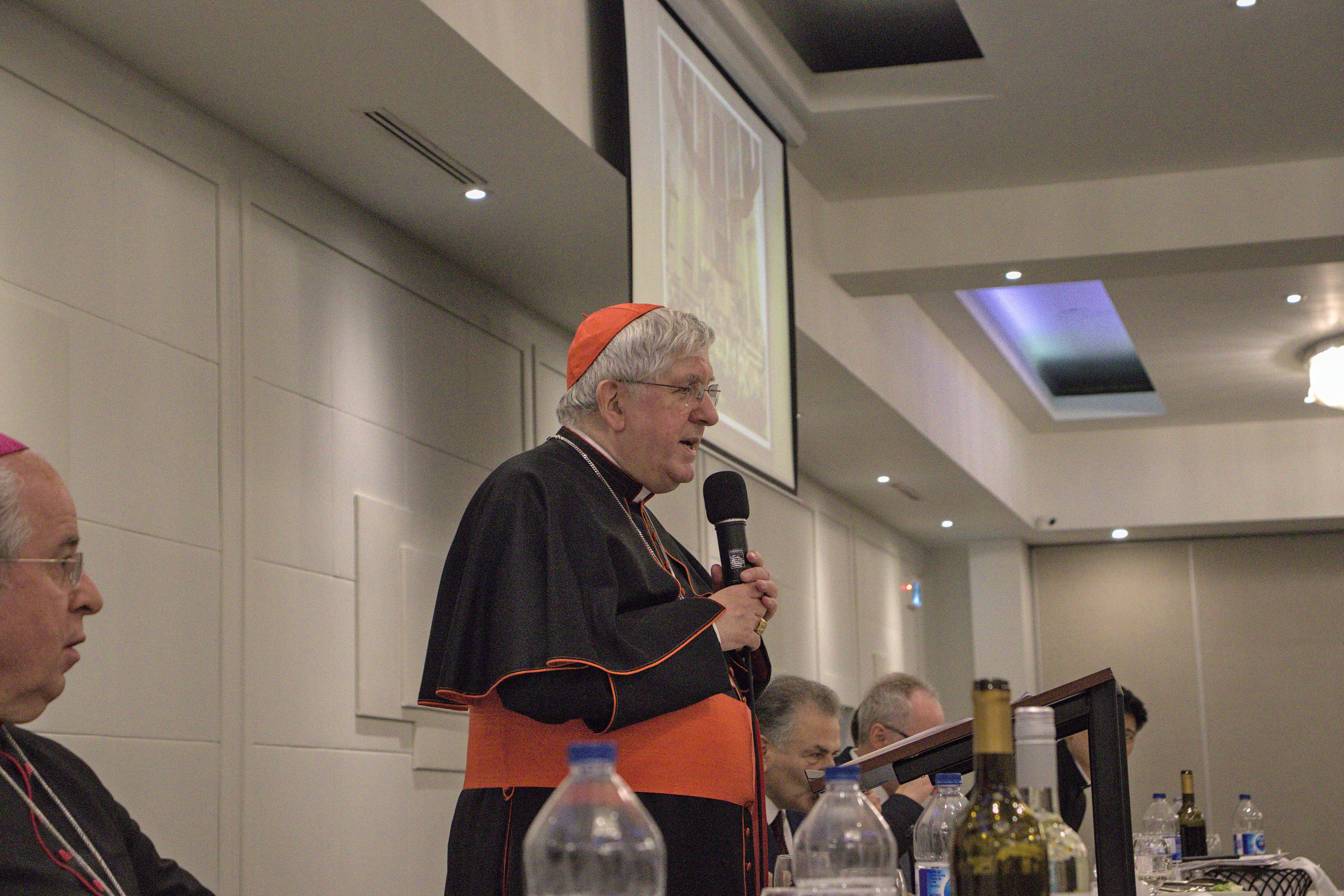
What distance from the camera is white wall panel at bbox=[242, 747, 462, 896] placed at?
3.60 m

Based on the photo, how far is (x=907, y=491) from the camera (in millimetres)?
8812

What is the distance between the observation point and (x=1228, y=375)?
29.0 feet

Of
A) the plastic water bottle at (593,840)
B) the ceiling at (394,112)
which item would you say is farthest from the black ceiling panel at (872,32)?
the plastic water bottle at (593,840)

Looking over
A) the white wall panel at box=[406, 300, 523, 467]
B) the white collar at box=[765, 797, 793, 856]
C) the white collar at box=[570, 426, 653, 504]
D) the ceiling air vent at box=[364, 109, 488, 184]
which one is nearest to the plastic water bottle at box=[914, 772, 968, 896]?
the white collar at box=[765, 797, 793, 856]

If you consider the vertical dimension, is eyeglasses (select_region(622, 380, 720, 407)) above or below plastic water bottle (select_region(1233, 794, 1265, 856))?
above

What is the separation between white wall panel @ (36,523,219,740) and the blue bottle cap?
89.5 inches

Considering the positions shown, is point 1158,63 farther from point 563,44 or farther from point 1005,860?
point 1005,860

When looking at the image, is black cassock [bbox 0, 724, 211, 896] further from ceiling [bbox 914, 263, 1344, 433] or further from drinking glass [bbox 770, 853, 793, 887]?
ceiling [bbox 914, 263, 1344, 433]

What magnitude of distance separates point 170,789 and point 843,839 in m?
2.48

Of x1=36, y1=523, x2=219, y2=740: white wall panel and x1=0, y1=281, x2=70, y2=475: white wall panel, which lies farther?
x1=36, y1=523, x2=219, y2=740: white wall panel

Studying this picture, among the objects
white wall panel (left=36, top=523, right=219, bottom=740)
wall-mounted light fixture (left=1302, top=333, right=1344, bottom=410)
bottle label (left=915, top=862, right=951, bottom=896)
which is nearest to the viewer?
bottle label (left=915, top=862, right=951, bottom=896)

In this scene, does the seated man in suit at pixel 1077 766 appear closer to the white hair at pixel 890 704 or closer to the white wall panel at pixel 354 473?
the white hair at pixel 890 704

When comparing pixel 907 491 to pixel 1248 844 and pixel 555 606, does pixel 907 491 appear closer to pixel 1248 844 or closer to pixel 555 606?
pixel 1248 844

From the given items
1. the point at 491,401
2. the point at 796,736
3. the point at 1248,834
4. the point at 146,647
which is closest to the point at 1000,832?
the point at 796,736
